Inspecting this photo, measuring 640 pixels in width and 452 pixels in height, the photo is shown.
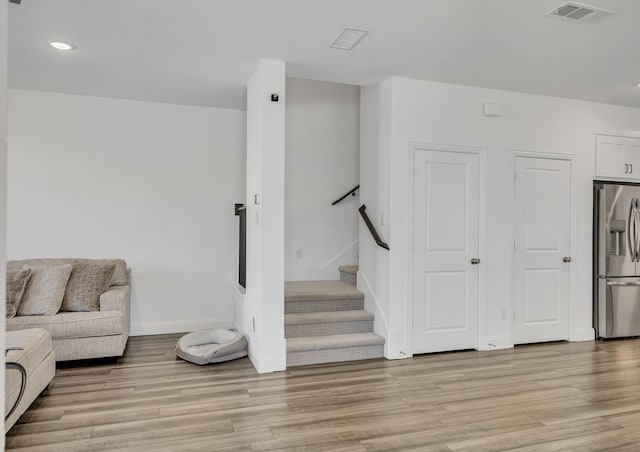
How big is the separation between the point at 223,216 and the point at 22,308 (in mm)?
2201

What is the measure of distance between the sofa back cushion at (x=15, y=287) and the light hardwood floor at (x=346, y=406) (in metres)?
0.67

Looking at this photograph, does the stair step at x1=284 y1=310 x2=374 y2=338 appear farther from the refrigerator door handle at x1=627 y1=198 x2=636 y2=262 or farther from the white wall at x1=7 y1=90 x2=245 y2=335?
the refrigerator door handle at x1=627 y1=198 x2=636 y2=262

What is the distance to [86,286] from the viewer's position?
414 centimetres

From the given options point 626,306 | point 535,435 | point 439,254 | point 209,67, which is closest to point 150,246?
point 209,67

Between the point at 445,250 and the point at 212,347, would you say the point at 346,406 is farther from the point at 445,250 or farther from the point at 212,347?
the point at 445,250

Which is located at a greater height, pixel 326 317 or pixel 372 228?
pixel 372 228

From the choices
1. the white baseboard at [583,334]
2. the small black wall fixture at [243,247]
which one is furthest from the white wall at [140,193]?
the white baseboard at [583,334]

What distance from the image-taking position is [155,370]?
3803 millimetres

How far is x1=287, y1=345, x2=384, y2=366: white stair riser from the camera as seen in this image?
395cm

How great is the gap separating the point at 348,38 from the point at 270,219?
156 cm

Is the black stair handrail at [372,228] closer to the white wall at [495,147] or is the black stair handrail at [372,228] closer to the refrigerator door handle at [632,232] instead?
the white wall at [495,147]

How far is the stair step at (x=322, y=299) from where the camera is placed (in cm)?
444

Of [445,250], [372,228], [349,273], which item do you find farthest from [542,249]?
[349,273]

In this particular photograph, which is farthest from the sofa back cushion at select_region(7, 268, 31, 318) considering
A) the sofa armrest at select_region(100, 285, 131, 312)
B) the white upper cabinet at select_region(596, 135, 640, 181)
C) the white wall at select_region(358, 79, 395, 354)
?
the white upper cabinet at select_region(596, 135, 640, 181)
